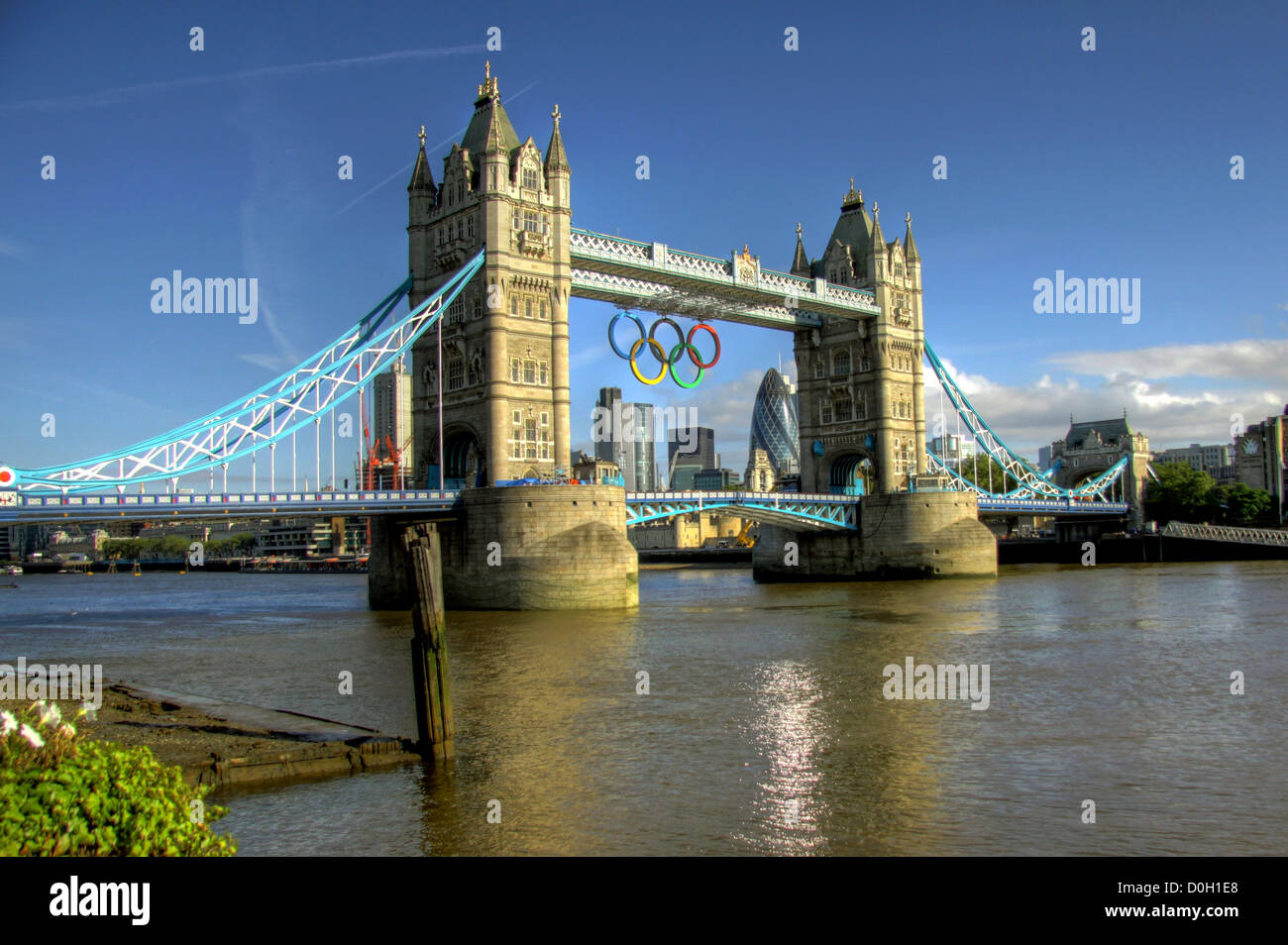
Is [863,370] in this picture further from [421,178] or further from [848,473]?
[421,178]

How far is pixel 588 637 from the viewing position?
1305 inches

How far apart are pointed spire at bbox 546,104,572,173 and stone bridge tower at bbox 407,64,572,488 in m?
0.05

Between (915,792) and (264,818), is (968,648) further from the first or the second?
(264,818)

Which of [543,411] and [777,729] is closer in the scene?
[777,729]

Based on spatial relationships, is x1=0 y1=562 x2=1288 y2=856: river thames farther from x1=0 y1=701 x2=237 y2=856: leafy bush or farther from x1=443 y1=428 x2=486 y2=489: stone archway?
x1=443 y1=428 x2=486 y2=489: stone archway

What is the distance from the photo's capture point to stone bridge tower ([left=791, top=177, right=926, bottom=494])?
68.5m

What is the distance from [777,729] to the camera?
18156mm

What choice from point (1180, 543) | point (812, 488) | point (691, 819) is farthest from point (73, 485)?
point (1180, 543)

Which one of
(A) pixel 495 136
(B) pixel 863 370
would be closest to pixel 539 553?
(A) pixel 495 136

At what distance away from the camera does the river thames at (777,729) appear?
1204 centimetres

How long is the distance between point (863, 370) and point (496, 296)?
30848mm

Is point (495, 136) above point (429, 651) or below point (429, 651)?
above

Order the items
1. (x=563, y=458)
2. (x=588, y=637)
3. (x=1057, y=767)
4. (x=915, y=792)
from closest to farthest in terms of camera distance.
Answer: (x=915, y=792) < (x=1057, y=767) < (x=588, y=637) < (x=563, y=458)
